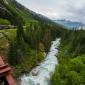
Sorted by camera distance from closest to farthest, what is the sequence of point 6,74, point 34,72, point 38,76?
1. point 6,74
2. point 38,76
3. point 34,72

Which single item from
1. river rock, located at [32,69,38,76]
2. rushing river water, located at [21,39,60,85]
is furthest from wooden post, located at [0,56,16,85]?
river rock, located at [32,69,38,76]

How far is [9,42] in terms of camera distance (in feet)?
226

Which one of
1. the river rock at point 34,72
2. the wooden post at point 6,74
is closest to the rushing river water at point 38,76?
the river rock at point 34,72

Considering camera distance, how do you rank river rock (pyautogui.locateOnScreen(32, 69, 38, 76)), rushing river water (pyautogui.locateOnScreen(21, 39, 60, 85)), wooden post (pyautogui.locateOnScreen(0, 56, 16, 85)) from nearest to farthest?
wooden post (pyautogui.locateOnScreen(0, 56, 16, 85)), rushing river water (pyautogui.locateOnScreen(21, 39, 60, 85)), river rock (pyautogui.locateOnScreen(32, 69, 38, 76))

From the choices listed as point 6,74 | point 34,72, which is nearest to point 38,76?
point 34,72

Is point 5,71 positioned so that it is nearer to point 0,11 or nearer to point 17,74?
point 17,74

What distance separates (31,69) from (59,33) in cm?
13270

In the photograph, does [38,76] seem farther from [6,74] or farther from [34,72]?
[6,74]

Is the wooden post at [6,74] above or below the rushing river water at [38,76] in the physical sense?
above

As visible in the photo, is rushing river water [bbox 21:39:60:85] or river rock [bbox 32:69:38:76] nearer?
rushing river water [bbox 21:39:60:85]

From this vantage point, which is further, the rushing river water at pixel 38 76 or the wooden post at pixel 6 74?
the rushing river water at pixel 38 76

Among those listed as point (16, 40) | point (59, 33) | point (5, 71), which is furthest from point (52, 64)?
point (59, 33)

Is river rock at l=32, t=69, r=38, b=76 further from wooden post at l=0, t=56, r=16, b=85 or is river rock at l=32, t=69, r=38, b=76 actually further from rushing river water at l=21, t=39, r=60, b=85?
wooden post at l=0, t=56, r=16, b=85

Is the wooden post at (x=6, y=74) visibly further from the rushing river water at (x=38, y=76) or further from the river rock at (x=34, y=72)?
the river rock at (x=34, y=72)
